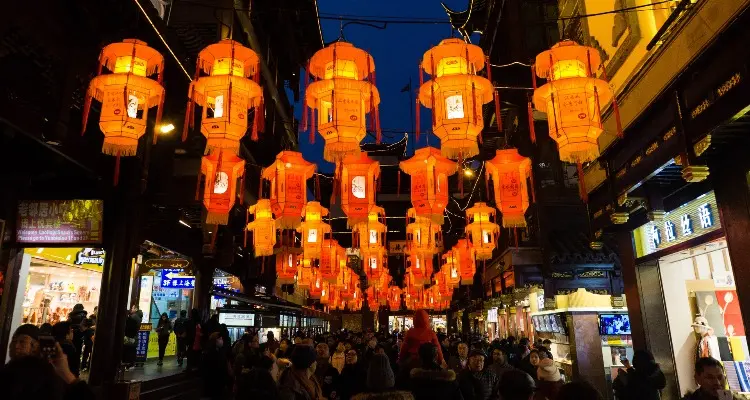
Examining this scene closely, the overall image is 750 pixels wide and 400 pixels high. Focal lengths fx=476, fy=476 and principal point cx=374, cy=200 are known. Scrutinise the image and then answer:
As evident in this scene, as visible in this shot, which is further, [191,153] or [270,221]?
[191,153]

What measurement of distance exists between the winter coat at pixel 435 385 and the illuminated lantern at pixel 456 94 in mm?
3651

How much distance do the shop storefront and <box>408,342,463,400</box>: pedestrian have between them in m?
5.21

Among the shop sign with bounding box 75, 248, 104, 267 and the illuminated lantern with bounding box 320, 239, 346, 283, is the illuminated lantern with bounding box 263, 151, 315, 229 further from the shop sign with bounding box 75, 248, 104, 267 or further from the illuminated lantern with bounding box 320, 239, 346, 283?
the illuminated lantern with bounding box 320, 239, 346, 283

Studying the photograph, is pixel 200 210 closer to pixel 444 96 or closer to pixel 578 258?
pixel 444 96

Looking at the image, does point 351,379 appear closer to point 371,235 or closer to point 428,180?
point 428,180

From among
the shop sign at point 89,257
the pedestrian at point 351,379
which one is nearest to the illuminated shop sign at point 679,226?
the pedestrian at point 351,379

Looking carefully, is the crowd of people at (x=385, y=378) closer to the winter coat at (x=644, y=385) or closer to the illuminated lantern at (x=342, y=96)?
the winter coat at (x=644, y=385)

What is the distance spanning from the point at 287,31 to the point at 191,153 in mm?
14133

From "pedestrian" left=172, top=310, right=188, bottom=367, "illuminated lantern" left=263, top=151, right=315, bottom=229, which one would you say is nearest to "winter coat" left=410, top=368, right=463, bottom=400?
"illuminated lantern" left=263, top=151, right=315, bottom=229

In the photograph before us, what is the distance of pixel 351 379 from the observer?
775cm

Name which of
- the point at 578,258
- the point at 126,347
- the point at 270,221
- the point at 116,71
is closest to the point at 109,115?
the point at 116,71

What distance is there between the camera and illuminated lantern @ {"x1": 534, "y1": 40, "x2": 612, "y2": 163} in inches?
271

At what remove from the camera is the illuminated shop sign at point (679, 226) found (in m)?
7.21

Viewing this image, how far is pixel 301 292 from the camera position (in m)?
41.6
